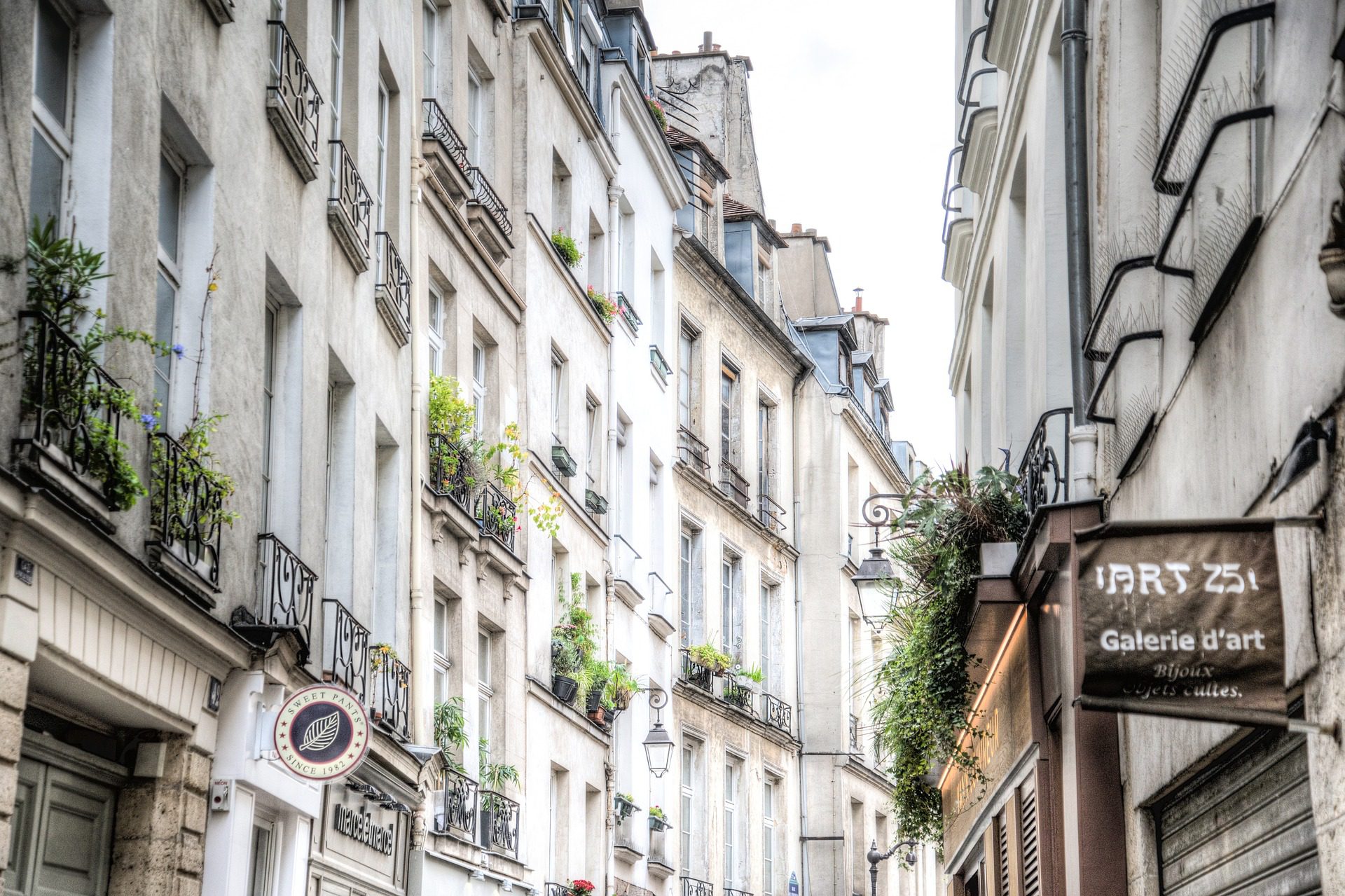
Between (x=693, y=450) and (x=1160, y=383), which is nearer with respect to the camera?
(x=1160, y=383)

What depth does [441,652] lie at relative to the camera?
52.4ft

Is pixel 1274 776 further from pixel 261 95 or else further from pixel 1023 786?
pixel 261 95

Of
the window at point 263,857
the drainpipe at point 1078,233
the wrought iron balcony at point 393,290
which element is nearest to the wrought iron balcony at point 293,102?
the wrought iron balcony at point 393,290

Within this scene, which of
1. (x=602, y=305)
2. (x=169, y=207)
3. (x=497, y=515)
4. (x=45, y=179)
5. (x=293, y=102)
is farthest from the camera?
(x=602, y=305)

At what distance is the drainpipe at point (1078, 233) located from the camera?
27.3ft

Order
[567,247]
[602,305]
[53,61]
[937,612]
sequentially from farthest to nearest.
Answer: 1. [602,305]
2. [567,247]
3. [937,612]
4. [53,61]

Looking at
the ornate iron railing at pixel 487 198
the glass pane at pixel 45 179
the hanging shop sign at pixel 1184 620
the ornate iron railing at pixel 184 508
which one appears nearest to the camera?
the hanging shop sign at pixel 1184 620

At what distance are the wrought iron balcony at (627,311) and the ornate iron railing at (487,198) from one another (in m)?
5.35

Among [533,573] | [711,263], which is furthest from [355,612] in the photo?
[711,263]

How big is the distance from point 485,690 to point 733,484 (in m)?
13.8

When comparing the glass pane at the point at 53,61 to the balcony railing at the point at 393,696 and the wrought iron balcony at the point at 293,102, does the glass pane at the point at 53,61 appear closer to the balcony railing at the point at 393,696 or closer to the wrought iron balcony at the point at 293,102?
the wrought iron balcony at the point at 293,102

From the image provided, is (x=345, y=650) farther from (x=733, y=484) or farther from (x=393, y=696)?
(x=733, y=484)

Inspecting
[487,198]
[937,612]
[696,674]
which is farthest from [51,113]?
[696,674]

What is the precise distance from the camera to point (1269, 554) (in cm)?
458
